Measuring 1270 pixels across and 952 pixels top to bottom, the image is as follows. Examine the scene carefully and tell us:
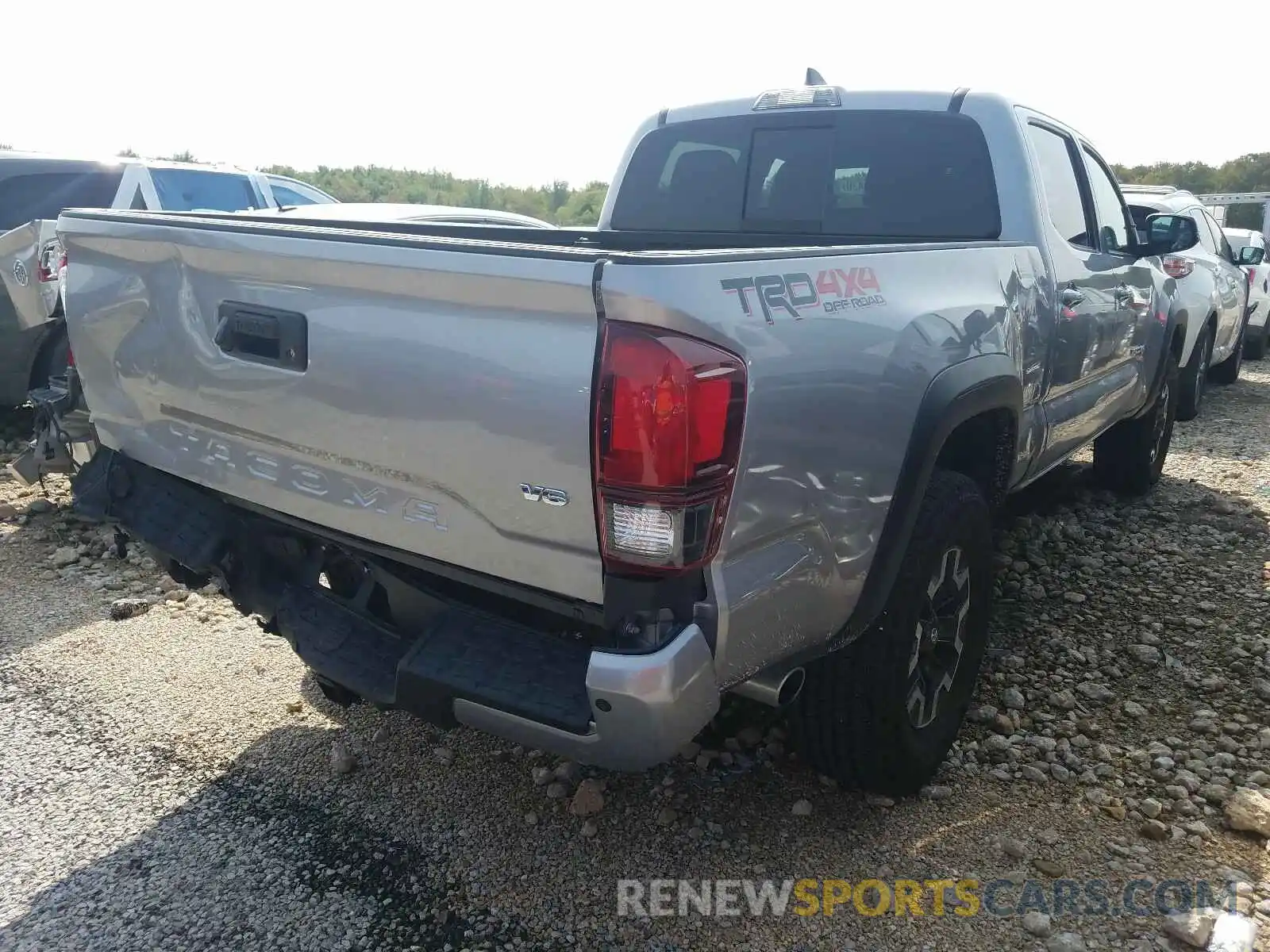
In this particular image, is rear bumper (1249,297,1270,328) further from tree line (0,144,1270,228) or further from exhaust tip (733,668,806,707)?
tree line (0,144,1270,228)

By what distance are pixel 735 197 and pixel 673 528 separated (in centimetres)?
250

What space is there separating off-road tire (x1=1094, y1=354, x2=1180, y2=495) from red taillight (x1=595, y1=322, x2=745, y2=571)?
4466 millimetres

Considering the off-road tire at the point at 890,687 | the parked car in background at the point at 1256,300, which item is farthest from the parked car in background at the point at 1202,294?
the off-road tire at the point at 890,687

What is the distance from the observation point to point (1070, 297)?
11.8 ft

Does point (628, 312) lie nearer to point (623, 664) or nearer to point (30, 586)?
point (623, 664)

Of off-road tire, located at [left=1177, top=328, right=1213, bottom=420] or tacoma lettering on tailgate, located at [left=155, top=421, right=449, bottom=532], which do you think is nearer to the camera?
tacoma lettering on tailgate, located at [left=155, top=421, right=449, bottom=532]

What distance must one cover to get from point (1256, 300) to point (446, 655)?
40.1 feet

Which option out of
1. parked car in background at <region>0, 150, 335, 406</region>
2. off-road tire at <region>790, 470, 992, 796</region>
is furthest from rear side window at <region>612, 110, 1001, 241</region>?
parked car in background at <region>0, 150, 335, 406</region>

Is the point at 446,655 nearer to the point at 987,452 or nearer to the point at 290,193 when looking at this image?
the point at 987,452

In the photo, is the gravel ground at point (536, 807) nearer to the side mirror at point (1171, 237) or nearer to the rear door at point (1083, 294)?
the rear door at point (1083, 294)

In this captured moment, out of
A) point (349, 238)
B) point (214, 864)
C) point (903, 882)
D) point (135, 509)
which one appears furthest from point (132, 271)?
point (903, 882)

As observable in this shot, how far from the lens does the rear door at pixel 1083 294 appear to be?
3.64m

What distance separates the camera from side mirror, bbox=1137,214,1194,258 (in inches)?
179

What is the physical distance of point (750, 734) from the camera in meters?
3.14
